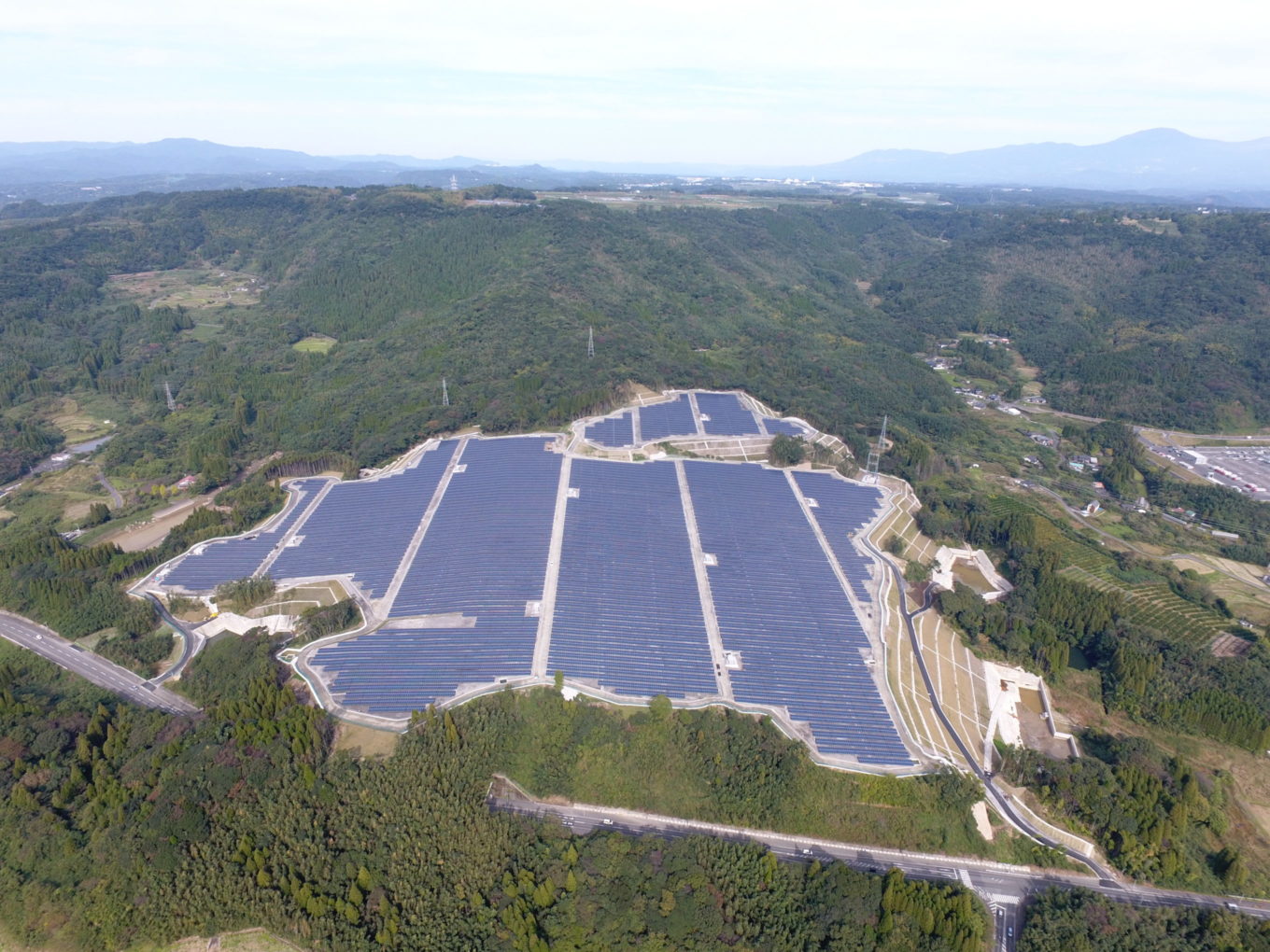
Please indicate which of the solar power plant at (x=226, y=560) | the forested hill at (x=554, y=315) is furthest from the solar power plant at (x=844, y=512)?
the solar power plant at (x=226, y=560)

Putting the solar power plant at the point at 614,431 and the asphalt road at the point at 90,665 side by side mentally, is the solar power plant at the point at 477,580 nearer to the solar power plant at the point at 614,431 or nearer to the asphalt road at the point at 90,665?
the solar power plant at the point at 614,431

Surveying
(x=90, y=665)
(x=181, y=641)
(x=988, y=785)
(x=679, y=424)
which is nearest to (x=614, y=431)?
(x=679, y=424)

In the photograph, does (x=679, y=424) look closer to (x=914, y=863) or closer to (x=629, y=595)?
(x=629, y=595)

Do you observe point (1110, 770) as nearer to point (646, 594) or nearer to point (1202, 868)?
point (1202, 868)

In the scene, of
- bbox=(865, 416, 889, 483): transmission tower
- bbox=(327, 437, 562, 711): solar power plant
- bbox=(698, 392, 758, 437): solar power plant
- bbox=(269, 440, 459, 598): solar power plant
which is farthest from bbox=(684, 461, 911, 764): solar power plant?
bbox=(269, 440, 459, 598): solar power plant

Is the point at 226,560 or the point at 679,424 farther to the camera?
the point at 679,424

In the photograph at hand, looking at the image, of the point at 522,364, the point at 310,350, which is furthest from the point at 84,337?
the point at 522,364
